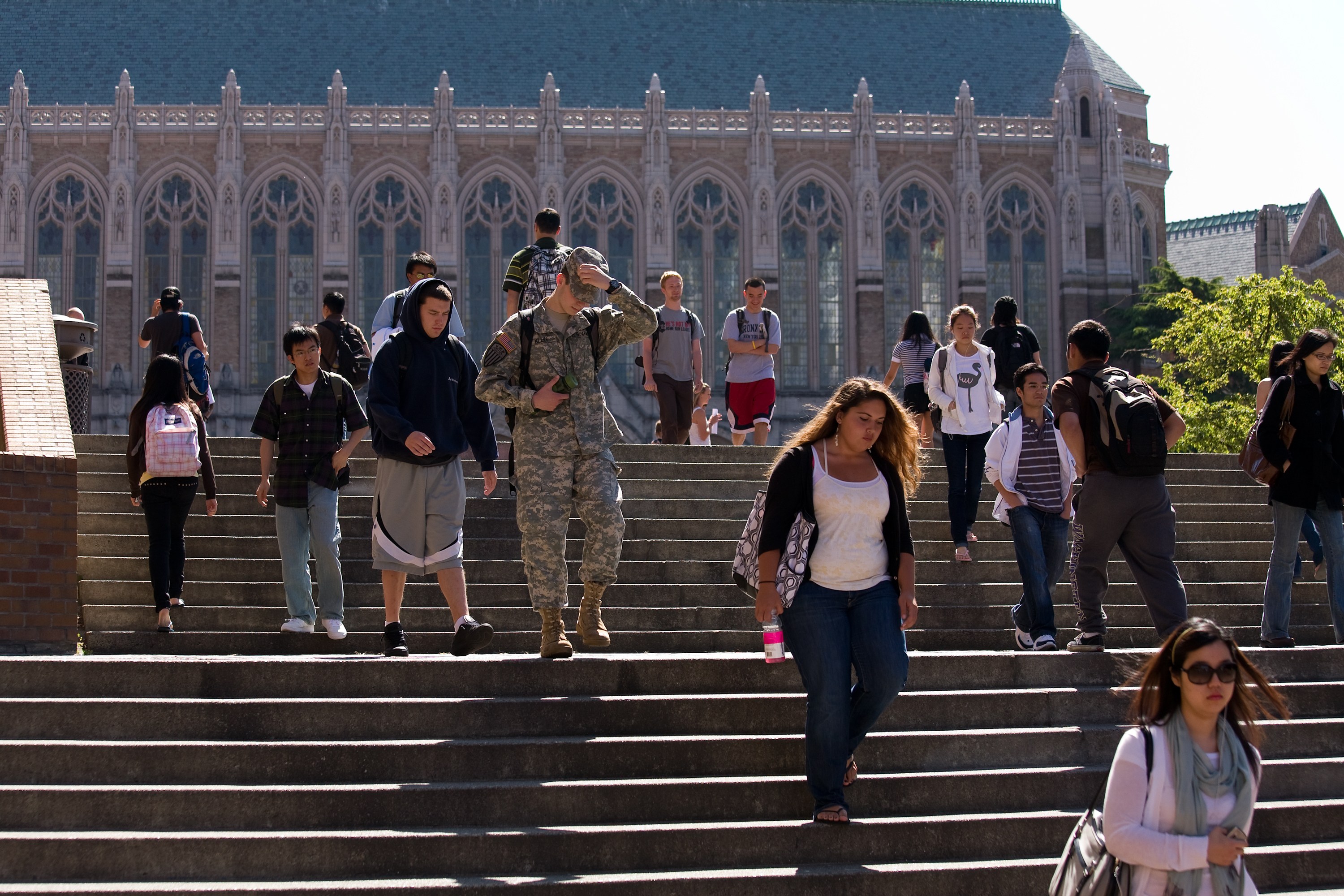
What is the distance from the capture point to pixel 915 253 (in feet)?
113

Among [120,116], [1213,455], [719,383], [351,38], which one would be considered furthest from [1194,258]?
[1213,455]

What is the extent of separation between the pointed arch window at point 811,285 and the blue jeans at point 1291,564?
2676cm

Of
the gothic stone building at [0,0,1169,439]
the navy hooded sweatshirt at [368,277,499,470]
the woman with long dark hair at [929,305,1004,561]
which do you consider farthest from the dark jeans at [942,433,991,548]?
the gothic stone building at [0,0,1169,439]

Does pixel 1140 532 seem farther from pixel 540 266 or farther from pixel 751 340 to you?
pixel 751 340

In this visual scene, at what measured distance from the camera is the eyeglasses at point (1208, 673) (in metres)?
3.71

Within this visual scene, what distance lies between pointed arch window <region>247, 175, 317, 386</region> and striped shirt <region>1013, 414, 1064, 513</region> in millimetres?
27417

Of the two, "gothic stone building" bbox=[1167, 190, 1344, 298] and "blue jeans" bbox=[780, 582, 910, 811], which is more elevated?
"gothic stone building" bbox=[1167, 190, 1344, 298]

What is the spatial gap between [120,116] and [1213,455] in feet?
91.6

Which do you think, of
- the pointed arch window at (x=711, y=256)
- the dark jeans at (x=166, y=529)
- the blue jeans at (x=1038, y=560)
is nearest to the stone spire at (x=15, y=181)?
the pointed arch window at (x=711, y=256)

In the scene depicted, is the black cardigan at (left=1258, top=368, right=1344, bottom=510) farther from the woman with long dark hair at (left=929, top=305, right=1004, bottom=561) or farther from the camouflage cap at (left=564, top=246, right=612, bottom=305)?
the camouflage cap at (left=564, top=246, right=612, bottom=305)

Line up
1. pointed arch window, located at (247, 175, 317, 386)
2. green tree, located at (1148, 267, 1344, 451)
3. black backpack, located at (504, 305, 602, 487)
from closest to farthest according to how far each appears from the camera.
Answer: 1. black backpack, located at (504, 305, 602, 487)
2. green tree, located at (1148, 267, 1344, 451)
3. pointed arch window, located at (247, 175, 317, 386)

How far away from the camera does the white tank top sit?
17.4ft

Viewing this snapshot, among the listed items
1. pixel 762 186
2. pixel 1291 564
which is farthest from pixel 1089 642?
pixel 762 186

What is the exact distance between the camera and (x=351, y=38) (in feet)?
123
